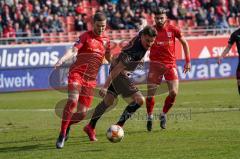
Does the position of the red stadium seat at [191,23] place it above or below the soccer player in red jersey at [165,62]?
below

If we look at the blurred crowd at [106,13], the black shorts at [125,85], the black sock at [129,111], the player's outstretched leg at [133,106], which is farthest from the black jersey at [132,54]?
the blurred crowd at [106,13]

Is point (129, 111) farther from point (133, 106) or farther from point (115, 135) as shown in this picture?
point (115, 135)

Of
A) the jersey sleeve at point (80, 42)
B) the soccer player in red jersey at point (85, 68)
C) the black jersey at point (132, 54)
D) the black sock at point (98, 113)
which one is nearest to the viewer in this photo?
the soccer player in red jersey at point (85, 68)

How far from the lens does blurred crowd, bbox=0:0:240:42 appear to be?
99.9 feet

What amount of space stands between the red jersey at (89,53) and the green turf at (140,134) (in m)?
1.35

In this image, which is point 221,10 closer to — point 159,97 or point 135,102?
point 159,97

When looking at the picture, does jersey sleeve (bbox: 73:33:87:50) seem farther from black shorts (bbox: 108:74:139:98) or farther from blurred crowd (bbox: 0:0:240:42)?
blurred crowd (bbox: 0:0:240:42)

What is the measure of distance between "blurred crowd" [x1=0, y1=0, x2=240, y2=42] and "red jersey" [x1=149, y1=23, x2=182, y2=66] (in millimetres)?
12695

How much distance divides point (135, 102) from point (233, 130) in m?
2.29

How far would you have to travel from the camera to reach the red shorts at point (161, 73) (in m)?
14.8

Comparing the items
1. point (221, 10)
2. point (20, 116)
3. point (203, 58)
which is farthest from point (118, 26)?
point (20, 116)

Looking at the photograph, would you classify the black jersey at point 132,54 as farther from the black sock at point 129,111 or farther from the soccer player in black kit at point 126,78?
the black sock at point 129,111

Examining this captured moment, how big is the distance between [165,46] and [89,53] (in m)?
2.72

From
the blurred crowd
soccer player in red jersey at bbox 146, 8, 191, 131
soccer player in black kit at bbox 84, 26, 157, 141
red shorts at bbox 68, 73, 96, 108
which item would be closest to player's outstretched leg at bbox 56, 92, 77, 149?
red shorts at bbox 68, 73, 96, 108
